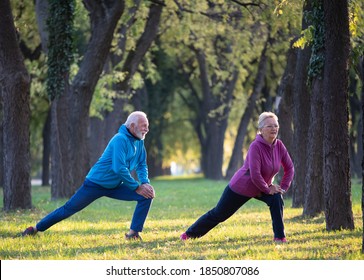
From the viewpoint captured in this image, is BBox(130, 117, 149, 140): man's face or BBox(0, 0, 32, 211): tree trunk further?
BBox(0, 0, 32, 211): tree trunk

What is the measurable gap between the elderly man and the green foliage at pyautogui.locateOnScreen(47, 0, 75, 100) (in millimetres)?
10511

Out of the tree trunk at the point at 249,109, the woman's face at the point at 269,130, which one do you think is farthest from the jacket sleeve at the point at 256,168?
the tree trunk at the point at 249,109

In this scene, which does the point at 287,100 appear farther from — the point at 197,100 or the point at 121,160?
the point at 197,100

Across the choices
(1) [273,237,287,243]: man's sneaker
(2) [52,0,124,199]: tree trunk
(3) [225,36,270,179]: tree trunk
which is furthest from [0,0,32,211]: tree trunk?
(3) [225,36,270,179]: tree trunk

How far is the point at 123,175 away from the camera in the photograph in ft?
33.9

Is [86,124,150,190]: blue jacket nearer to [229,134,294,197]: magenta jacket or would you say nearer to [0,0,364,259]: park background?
[0,0,364,259]: park background

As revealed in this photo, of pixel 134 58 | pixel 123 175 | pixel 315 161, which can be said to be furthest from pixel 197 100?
pixel 123 175

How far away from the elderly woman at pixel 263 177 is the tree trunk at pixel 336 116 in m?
1.55

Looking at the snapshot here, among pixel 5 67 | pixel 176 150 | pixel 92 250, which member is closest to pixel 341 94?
pixel 92 250

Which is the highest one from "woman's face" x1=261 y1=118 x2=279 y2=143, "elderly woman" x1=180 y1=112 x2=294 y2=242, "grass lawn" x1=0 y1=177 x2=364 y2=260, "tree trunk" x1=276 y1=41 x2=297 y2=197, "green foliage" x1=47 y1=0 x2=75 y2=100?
"green foliage" x1=47 y1=0 x2=75 y2=100

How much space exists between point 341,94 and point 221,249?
3407 millimetres

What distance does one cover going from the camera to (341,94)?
37.9 feet

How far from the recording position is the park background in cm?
1145

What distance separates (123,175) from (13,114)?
6.84m
